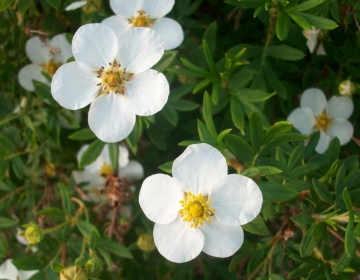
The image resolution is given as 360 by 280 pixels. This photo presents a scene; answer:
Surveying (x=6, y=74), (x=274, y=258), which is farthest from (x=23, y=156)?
(x=274, y=258)

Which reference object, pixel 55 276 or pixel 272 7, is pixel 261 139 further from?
pixel 55 276

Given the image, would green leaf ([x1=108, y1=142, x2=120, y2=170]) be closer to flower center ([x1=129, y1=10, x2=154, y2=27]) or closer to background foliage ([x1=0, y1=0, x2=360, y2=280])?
background foliage ([x1=0, y1=0, x2=360, y2=280])

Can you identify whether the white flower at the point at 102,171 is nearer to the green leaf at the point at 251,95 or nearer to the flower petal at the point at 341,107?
the green leaf at the point at 251,95

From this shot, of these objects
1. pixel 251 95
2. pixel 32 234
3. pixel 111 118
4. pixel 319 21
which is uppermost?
pixel 319 21

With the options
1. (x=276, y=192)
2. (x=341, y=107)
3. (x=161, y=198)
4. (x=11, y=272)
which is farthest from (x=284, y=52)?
(x=11, y=272)

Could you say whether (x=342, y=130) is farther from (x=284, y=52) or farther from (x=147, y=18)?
(x=147, y=18)

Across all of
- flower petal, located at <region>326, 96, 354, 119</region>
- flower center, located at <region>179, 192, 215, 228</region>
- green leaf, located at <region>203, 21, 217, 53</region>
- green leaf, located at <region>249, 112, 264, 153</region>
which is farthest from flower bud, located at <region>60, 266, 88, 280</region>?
flower petal, located at <region>326, 96, 354, 119</region>

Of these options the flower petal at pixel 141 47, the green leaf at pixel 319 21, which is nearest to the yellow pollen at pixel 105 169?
the flower petal at pixel 141 47
